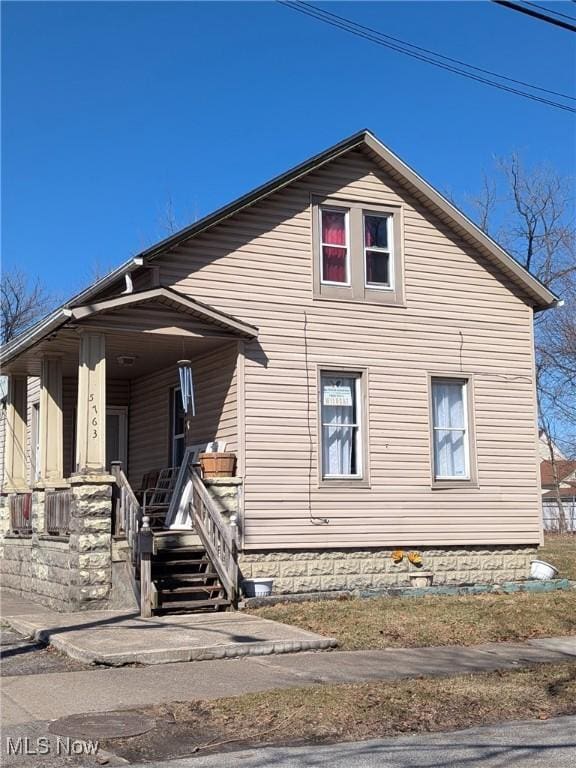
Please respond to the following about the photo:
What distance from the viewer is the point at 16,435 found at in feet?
61.4

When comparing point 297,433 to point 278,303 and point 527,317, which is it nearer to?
point 278,303

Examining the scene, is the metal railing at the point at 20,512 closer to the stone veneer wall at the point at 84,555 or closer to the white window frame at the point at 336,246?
the stone veneer wall at the point at 84,555

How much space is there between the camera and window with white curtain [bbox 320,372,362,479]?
51.9 ft

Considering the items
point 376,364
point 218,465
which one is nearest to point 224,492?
point 218,465

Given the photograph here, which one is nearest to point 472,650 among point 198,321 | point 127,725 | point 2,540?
point 127,725

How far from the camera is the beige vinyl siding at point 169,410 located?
15477 mm

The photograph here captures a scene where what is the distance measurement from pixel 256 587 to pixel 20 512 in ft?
18.3

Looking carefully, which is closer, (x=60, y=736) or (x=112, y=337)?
(x=60, y=736)

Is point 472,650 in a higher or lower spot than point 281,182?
lower

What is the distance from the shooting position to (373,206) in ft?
55.0

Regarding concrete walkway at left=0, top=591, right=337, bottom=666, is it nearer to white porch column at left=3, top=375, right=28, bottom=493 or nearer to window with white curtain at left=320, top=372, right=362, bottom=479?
window with white curtain at left=320, top=372, right=362, bottom=479

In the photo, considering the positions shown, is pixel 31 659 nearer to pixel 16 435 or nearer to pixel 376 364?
pixel 376 364

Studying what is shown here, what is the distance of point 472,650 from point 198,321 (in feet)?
21.5

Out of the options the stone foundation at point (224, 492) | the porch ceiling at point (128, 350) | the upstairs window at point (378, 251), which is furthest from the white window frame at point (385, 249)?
the stone foundation at point (224, 492)
